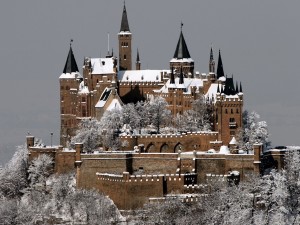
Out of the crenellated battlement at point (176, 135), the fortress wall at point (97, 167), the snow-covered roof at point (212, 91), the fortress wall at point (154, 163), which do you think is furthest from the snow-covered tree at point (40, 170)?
the snow-covered roof at point (212, 91)

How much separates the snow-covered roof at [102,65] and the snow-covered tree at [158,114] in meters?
9.18

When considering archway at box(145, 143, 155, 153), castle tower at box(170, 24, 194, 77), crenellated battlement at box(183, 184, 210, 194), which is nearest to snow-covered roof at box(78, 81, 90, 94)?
castle tower at box(170, 24, 194, 77)

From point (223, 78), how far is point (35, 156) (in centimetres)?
2203

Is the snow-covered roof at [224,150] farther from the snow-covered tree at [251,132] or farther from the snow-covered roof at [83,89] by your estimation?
the snow-covered roof at [83,89]

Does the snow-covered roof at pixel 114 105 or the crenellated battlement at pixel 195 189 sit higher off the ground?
the snow-covered roof at pixel 114 105

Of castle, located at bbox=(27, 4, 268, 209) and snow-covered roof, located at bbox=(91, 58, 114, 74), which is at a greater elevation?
snow-covered roof, located at bbox=(91, 58, 114, 74)

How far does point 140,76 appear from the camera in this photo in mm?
147625

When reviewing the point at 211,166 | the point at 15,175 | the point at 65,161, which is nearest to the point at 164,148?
the point at 211,166

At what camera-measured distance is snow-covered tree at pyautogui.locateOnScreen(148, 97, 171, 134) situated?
13662 cm

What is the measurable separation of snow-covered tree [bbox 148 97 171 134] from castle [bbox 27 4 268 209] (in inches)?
51.8

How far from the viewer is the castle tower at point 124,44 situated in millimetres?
151750

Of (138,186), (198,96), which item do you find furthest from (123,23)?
(138,186)

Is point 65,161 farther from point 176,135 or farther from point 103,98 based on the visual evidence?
point 103,98

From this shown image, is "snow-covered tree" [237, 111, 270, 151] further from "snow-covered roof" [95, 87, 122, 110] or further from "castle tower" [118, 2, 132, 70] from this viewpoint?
"castle tower" [118, 2, 132, 70]
